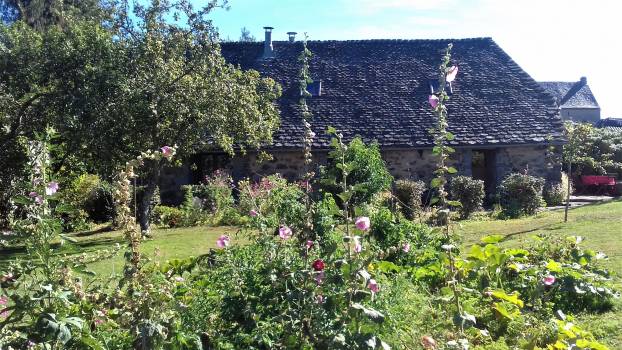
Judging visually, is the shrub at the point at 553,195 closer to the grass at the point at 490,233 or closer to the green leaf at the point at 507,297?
the grass at the point at 490,233

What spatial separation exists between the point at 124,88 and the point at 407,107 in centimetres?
1086

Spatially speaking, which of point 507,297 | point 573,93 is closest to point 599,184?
point 507,297

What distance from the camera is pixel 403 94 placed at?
21094 mm

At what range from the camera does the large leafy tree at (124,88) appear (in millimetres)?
11953

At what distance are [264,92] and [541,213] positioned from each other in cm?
715

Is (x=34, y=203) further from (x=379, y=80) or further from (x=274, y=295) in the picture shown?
(x=379, y=80)

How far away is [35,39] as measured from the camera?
1269 centimetres

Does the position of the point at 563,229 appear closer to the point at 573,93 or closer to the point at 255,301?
the point at 255,301

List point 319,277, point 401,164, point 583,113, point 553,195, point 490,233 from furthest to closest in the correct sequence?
point 583,113, point 401,164, point 553,195, point 490,233, point 319,277

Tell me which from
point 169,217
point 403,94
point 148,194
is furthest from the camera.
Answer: point 403,94

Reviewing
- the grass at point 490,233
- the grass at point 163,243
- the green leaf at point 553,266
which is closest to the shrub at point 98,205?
the grass at point 163,243

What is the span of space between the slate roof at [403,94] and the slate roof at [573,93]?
3116cm

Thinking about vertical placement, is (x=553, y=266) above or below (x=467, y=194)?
above

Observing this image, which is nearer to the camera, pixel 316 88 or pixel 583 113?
pixel 316 88
